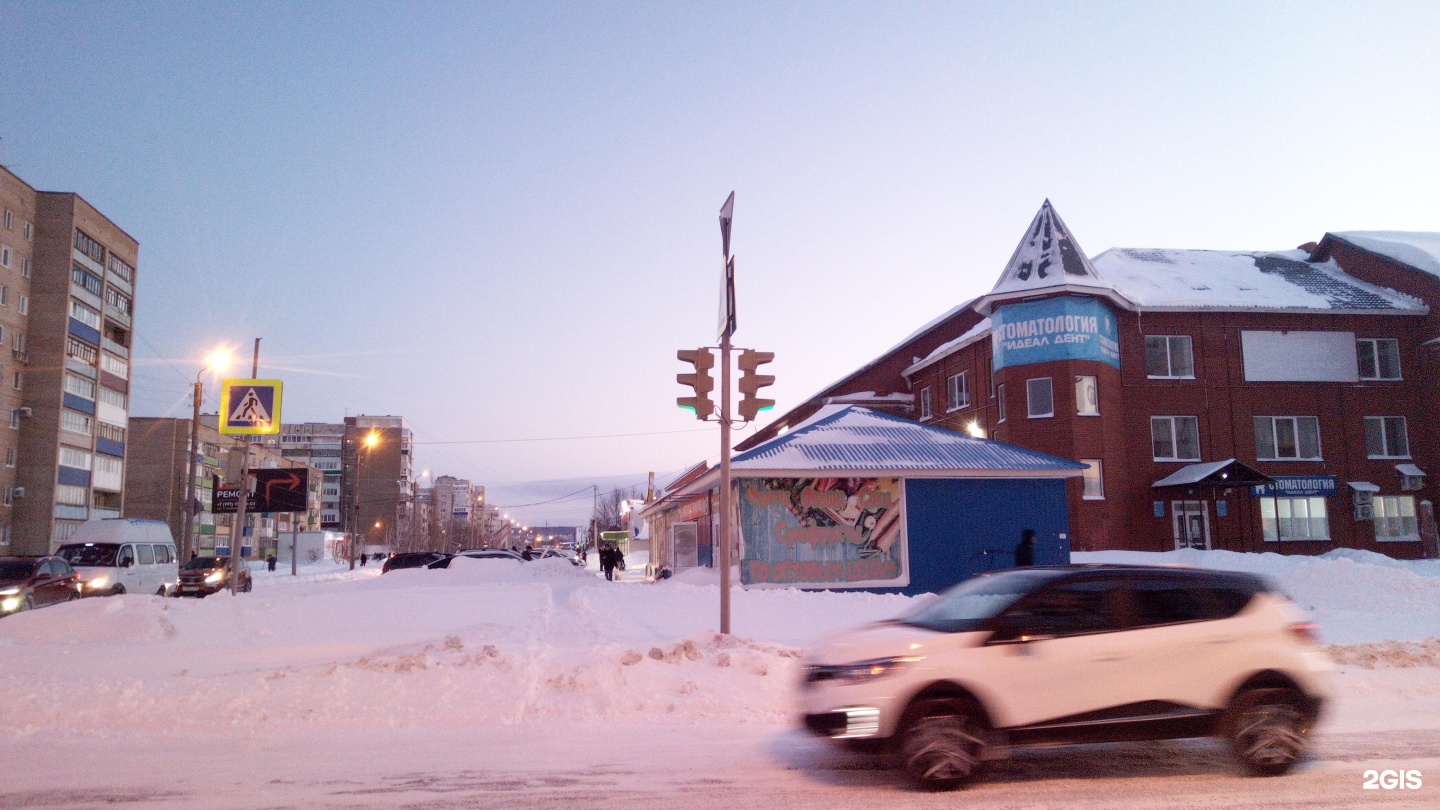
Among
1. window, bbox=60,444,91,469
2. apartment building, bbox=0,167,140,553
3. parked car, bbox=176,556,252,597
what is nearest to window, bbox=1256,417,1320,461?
parked car, bbox=176,556,252,597

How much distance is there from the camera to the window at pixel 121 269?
6631 cm

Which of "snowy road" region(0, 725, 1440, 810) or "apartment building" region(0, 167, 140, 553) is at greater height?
"apartment building" region(0, 167, 140, 553)

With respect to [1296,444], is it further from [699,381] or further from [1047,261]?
[699,381]

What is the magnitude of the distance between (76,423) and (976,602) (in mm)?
69247

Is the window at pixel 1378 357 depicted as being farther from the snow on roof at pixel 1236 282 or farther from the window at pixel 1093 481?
the window at pixel 1093 481

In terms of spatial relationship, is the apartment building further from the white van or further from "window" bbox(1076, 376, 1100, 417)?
"window" bbox(1076, 376, 1100, 417)

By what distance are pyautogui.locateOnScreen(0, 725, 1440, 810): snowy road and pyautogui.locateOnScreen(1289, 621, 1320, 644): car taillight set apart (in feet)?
3.27

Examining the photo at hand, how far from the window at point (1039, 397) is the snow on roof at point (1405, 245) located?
59.3 ft

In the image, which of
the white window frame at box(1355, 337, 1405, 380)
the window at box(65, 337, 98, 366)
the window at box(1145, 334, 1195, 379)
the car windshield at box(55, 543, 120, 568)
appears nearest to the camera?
the car windshield at box(55, 543, 120, 568)

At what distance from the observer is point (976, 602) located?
7.46 metres

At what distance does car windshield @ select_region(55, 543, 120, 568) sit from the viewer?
2622 centimetres

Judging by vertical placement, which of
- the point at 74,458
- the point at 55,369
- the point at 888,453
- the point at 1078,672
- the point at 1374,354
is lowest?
the point at 1078,672

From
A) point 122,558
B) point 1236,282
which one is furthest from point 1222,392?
point 122,558

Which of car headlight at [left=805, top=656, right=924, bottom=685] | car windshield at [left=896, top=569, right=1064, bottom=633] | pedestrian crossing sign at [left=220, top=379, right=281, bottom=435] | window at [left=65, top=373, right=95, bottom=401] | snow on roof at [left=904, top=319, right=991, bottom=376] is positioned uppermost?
window at [left=65, top=373, right=95, bottom=401]
